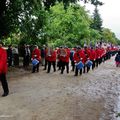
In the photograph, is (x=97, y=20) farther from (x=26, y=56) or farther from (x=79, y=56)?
(x=79, y=56)

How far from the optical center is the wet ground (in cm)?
1208

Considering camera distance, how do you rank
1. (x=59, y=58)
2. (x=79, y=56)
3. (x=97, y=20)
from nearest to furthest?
(x=79, y=56) < (x=59, y=58) < (x=97, y=20)

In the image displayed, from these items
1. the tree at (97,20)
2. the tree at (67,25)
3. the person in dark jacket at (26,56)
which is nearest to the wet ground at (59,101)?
the person in dark jacket at (26,56)

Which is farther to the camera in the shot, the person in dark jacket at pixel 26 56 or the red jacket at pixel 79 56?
the person in dark jacket at pixel 26 56

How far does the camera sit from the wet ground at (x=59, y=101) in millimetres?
12078

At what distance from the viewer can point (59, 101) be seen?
1447 cm

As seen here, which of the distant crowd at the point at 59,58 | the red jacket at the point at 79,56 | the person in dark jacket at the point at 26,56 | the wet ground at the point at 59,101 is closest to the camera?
the wet ground at the point at 59,101

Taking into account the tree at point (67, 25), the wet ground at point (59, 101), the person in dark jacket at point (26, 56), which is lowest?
the wet ground at point (59, 101)

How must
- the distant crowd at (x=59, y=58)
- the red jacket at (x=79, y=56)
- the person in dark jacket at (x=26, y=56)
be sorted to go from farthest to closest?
the person in dark jacket at (x=26, y=56) → the distant crowd at (x=59, y=58) → the red jacket at (x=79, y=56)

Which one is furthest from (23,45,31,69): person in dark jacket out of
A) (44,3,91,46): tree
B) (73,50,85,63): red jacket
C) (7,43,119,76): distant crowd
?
(44,3,91,46): tree

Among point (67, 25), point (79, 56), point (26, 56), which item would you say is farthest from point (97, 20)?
point (79, 56)

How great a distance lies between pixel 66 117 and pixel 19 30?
17472mm

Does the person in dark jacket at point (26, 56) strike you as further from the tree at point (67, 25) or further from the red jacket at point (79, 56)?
the tree at point (67, 25)

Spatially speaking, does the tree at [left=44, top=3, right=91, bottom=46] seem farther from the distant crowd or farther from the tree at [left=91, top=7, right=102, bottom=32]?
the tree at [left=91, top=7, right=102, bottom=32]
